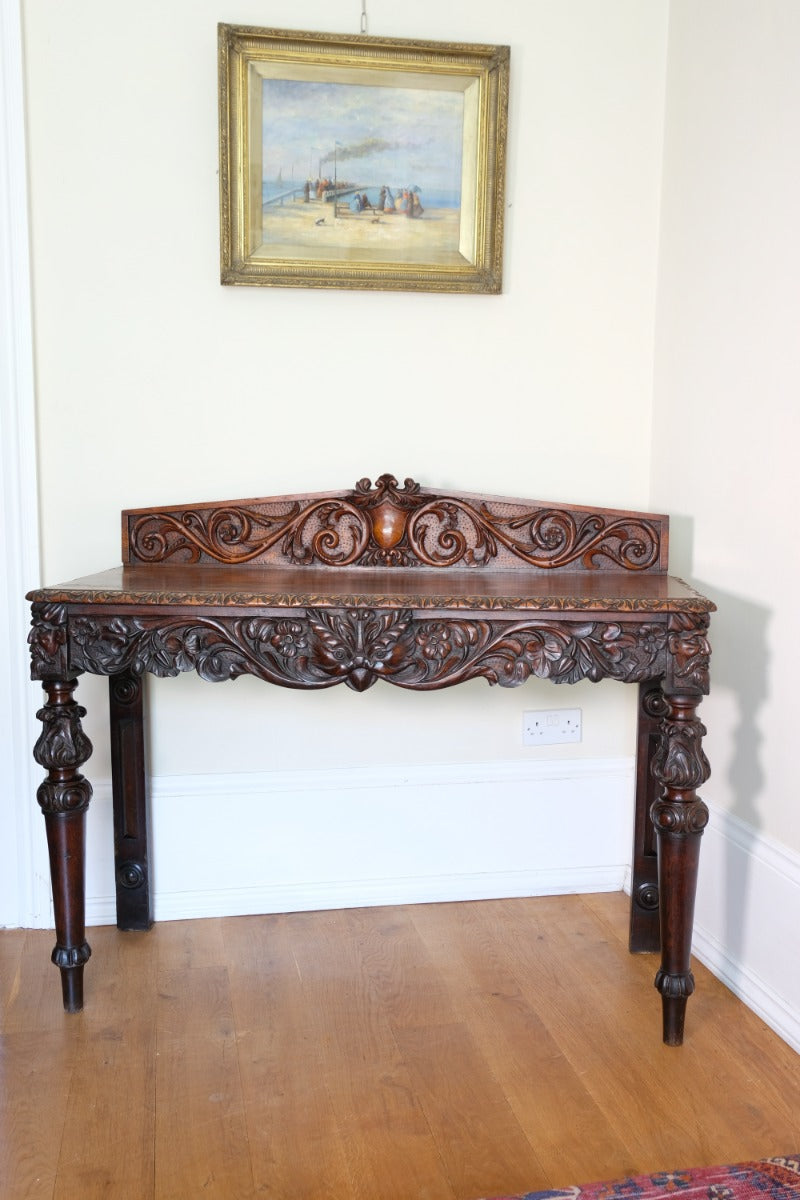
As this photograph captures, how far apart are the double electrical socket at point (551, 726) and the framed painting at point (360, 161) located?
1.06 m

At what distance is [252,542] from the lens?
7.98 feet

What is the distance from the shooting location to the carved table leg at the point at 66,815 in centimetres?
200

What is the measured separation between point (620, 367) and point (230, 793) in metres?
1.43

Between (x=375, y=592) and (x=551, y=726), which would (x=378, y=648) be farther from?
(x=551, y=726)

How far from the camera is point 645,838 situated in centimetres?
241

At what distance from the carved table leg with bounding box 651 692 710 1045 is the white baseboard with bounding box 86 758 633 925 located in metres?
0.71

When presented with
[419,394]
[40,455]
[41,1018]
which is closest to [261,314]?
[419,394]

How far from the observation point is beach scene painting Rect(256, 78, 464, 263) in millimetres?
2404

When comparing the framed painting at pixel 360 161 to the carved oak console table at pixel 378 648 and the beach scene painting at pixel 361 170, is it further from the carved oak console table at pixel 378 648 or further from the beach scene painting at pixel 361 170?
the carved oak console table at pixel 378 648

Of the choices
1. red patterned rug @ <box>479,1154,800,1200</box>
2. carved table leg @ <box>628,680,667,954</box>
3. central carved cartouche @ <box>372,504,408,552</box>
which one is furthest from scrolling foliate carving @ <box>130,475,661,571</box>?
red patterned rug @ <box>479,1154,800,1200</box>

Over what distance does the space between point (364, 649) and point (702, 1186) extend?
1.00m

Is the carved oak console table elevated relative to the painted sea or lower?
lower

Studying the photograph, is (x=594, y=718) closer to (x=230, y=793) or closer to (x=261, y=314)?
(x=230, y=793)

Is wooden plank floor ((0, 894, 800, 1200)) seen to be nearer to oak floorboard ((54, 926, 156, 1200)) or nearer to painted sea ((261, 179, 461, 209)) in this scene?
oak floorboard ((54, 926, 156, 1200))
